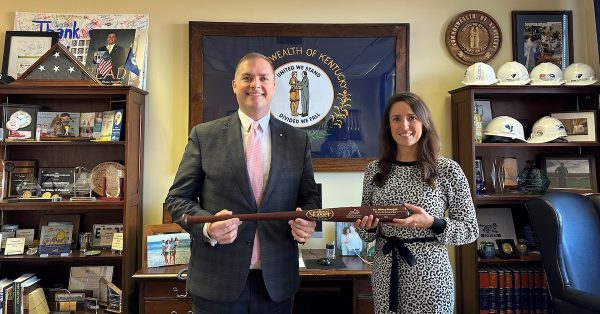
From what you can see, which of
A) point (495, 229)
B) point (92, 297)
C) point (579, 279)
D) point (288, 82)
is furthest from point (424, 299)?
point (92, 297)

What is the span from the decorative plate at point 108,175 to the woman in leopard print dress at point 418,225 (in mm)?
1779

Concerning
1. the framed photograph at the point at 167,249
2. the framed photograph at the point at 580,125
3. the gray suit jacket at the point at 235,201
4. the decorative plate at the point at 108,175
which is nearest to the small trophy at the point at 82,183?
the decorative plate at the point at 108,175

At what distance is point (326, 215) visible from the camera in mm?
1324

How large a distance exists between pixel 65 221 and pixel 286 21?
203 centimetres

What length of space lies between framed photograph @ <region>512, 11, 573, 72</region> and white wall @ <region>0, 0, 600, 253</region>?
0.06 metres

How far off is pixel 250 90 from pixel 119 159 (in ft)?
5.67

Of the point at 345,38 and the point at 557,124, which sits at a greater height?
the point at 345,38

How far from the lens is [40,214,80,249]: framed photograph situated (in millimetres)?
2633

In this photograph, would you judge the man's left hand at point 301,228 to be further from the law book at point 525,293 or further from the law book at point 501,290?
the law book at point 525,293

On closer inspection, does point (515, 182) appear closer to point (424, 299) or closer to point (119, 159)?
point (424, 299)

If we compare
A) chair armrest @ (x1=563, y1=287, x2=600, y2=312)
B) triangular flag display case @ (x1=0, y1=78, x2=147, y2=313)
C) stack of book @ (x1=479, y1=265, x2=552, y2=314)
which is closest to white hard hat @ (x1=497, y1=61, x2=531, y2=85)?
stack of book @ (x1=479, y1=265, x2=552, y2=314)

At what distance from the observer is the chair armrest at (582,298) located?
5.68ft

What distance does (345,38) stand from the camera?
9.07 ft

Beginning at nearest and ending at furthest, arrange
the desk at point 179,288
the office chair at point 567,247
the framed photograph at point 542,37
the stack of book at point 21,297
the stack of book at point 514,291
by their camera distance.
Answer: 1. the office chair at point 567,247
2. the desk at point 179,288
3. the stack of book at point 21,297
4. the stack of book at point 514,291
5. the framed photograph at point 542,37
